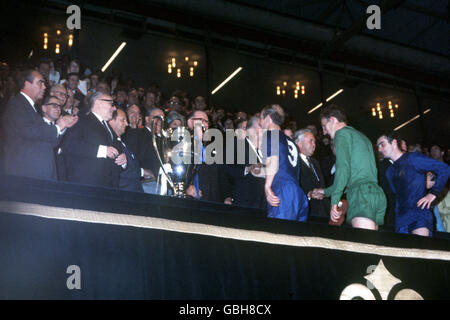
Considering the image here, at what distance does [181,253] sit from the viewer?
1.83m

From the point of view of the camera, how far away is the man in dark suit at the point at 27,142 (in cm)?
332

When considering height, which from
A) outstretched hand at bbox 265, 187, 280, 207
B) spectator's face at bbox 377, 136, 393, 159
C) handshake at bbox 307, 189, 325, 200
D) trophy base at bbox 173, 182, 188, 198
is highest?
spectator's face at bbox 377, 136, 393, 159

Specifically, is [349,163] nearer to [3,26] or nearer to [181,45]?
[3,26]

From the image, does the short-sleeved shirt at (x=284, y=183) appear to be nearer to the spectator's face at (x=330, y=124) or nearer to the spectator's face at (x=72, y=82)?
the spectator's face at (x=330, y=124)

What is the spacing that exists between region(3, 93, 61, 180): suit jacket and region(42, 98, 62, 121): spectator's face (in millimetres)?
235

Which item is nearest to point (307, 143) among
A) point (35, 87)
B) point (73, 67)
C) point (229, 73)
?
point (35, 87)

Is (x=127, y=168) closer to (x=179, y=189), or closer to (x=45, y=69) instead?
(x=179, y=189)

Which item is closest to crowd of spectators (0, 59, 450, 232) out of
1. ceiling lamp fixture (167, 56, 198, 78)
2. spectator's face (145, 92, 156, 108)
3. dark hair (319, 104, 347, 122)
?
spectator's face (145, 92, 156, 108)

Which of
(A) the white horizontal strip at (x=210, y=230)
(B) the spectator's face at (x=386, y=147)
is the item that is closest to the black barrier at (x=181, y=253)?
(A) the white horizontal strip at (x=210, y=230)

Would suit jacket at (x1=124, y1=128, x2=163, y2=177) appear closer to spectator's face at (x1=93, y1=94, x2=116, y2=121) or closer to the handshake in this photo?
spectator's face at (x1=93, y1=94, x2=116, y2=121)

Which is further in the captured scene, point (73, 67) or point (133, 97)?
point (73, 67)

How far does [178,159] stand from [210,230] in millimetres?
583

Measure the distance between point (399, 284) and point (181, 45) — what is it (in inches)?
347

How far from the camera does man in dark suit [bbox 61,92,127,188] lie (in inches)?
141
